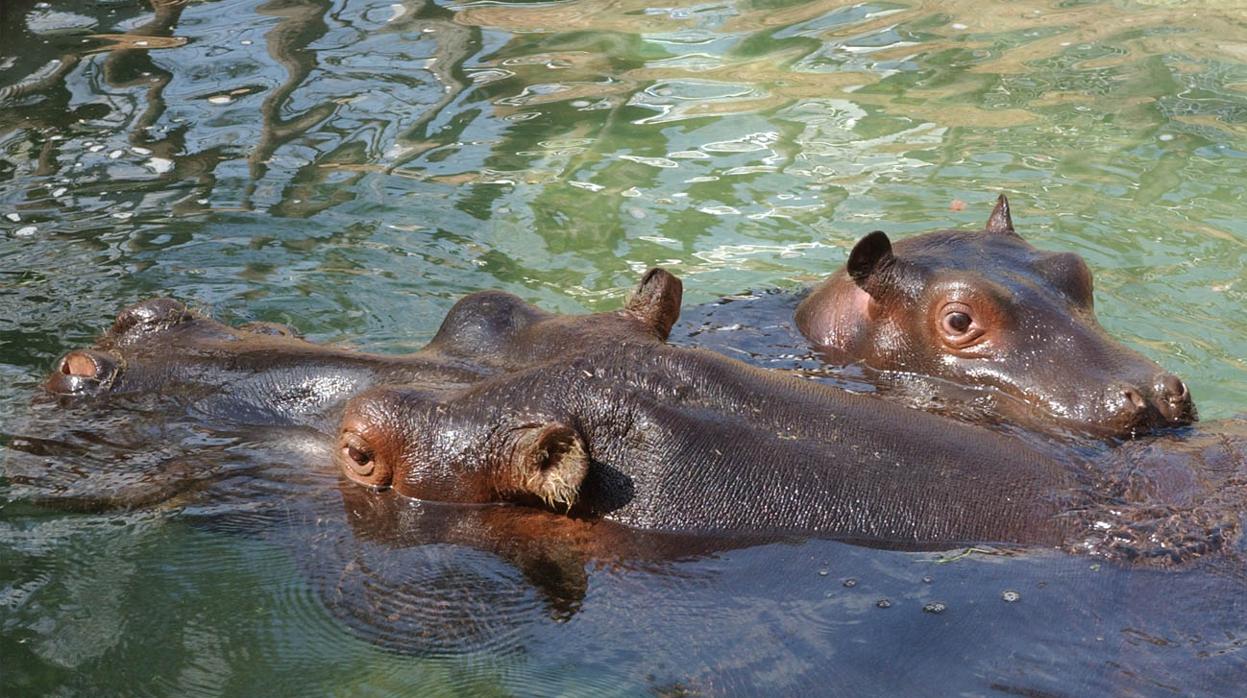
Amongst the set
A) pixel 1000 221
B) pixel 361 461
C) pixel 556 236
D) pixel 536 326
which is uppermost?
pixel 536 326

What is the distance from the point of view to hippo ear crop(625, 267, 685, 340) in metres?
5.27

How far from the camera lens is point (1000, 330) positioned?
6301mm

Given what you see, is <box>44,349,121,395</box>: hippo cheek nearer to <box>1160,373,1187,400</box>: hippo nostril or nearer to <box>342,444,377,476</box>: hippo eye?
<box>342,444,377,476</box>: hippo eye

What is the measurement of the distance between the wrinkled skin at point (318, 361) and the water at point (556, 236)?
21 centimetres

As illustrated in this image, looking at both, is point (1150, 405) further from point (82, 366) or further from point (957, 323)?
point (82, 366)

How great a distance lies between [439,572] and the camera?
467 centimetres

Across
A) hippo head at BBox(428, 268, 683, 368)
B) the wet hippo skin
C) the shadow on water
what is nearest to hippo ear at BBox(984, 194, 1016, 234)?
the wet hippo skin

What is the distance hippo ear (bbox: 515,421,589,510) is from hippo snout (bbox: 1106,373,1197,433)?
242cm

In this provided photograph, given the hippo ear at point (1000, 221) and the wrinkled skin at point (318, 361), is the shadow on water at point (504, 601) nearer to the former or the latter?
the wrinkled skin at point (318, 361)

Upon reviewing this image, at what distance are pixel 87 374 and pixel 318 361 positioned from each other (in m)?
0.96

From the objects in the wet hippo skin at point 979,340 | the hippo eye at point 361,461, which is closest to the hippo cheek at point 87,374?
the hippo eye at point 361,461

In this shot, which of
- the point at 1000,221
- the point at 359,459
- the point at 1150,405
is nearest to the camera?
the point at 359,459

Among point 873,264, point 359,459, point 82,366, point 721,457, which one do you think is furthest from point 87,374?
point 873,264

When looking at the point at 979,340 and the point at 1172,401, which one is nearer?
the point at 1172,401
